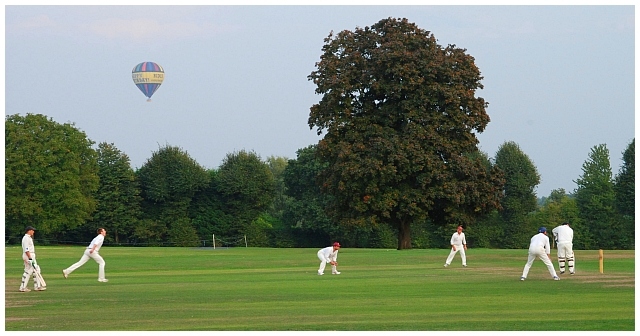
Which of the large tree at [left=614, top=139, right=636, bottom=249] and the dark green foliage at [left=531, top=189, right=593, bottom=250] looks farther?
the dark green foliage at [left=531, top=189, right=593, bottom=250]

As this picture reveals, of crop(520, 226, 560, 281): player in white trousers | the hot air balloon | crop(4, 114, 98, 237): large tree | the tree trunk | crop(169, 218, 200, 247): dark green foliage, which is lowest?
crop(169, 218, 200, 247): dark green foliage

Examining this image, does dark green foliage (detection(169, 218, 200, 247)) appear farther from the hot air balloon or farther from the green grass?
the green grass

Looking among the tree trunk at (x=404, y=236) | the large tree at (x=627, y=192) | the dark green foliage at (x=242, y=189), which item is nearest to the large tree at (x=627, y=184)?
the large tree at (x=627, y=192)

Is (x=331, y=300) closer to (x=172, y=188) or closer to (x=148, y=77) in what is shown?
(x=172, y=188)

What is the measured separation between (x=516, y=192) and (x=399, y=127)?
50.3 m

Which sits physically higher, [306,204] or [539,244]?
[306,204]

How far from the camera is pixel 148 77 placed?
362 feet

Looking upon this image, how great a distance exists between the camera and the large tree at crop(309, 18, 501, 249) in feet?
193

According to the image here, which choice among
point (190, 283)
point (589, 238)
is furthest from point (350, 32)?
point (589, 238)

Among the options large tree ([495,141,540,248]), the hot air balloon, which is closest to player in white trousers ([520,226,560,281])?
large tree ([495,141,540,248])

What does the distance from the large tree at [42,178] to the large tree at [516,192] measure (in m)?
40.9

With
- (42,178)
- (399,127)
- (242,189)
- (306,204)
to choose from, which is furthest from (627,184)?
(42,178)

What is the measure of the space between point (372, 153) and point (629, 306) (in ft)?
119

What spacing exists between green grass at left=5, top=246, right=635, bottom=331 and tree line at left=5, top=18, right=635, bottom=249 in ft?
61.2
